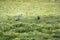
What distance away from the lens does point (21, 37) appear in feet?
25.7

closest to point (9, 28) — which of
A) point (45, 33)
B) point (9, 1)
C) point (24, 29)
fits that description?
point (24, 29)

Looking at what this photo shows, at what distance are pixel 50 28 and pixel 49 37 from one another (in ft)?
5.67

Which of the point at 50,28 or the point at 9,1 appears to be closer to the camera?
the point at 50,28

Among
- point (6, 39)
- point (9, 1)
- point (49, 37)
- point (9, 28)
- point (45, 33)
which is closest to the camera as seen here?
point (6, 39)

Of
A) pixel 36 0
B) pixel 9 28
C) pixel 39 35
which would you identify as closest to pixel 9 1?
pixel 36 0

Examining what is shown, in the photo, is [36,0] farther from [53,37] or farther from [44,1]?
[53,37]

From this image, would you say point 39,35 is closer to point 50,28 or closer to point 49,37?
point 49,37

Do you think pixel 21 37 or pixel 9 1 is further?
pixel 9 1

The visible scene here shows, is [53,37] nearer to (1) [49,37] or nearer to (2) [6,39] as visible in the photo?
(1) [49,37]

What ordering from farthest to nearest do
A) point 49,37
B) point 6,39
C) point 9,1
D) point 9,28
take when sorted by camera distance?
point 9,1
point 9,28
point 49,37
point 6,39

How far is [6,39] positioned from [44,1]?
17170mm

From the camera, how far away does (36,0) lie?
25.2 metres

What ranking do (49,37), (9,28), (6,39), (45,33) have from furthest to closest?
(9,28) → (45,33) → (49,37) → (6,39)

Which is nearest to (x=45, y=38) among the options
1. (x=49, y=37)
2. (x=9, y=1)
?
(x=49, y=37)
